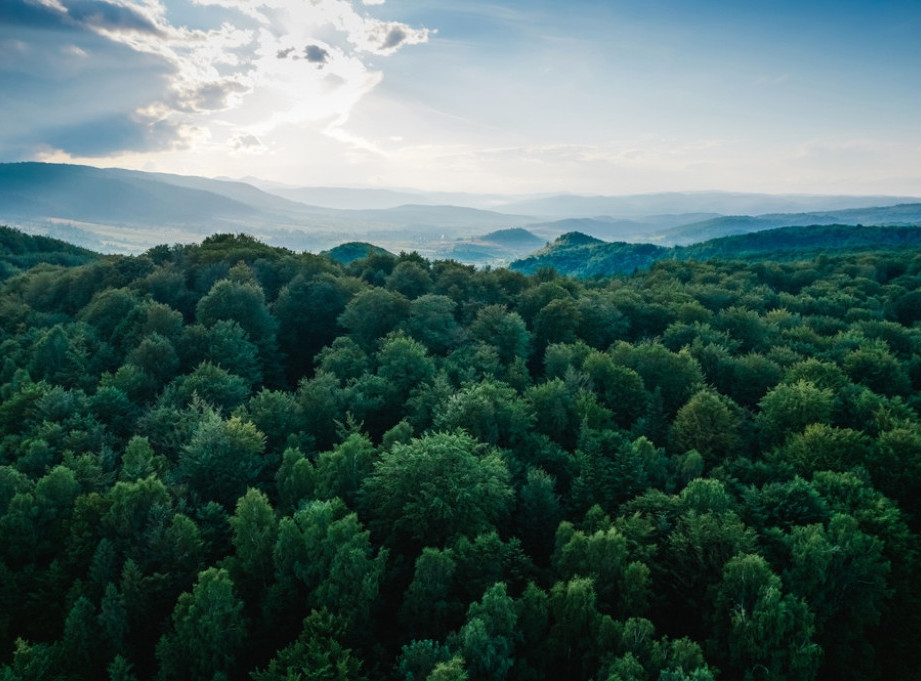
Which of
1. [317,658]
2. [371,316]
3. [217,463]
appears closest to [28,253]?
[371,316]

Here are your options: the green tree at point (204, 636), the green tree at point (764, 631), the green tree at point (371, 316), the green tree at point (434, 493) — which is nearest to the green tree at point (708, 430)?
the green tree at point (764, 631)

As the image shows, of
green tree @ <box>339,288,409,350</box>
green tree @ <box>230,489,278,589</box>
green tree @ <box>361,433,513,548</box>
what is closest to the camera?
green tree @ <box>230,489,278,589</box>

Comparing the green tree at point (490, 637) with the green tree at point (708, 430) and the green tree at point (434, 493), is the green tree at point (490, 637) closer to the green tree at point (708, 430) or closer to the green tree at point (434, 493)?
the green tree at point (434, 493)

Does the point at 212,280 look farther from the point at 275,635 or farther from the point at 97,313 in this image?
the point at 275,635

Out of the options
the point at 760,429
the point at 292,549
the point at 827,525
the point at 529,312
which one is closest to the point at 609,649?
the point at 292,549

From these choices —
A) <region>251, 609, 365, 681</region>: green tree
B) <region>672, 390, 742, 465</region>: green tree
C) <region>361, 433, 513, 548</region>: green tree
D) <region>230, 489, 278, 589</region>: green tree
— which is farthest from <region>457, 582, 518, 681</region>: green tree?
<region>672, 390, 742, 465</region>: green tree

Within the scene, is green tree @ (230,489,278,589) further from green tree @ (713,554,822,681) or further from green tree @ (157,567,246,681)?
green tree @ (713,554,822,681)

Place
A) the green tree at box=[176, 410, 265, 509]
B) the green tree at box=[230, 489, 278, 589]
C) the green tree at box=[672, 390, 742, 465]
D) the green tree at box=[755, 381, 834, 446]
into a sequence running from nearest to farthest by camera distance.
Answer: the green tree at box=[230, 489, 278, 589]
the green tree at box=[176, 410, 265, 509]
the green tree at box=[672, 390, 742, 465]
the green tree at box=[755, 381, 834, 446]

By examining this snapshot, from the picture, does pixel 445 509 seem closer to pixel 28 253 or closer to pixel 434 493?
pixel 434 493
